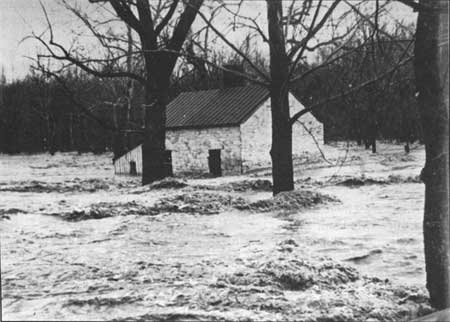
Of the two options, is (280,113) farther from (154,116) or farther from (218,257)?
(218,257)

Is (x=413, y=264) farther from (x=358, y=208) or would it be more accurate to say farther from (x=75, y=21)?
(x=75, y=21)

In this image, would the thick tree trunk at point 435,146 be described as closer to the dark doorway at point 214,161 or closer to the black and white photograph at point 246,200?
Answer: the black and white photograph at point 246,200

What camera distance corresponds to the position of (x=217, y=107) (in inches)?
741

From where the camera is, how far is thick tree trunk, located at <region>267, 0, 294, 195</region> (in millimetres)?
7230

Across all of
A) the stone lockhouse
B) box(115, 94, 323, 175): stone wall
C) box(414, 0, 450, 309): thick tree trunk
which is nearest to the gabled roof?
the stone lockhouse

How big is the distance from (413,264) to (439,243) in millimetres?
944

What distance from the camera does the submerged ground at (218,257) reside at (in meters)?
3.82

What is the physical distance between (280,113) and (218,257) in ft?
11.4

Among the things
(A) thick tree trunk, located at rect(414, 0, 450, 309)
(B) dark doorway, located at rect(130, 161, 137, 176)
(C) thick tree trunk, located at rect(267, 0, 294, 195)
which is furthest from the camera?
(B) dark doorway, located at rect(130, 161, 137, 176)

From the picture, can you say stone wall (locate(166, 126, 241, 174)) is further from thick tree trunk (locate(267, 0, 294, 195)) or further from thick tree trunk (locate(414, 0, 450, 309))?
thick tree trunk (locate(414, 0, 450, 309))

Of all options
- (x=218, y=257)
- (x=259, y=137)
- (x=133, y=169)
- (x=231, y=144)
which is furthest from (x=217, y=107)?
(x=218, y=257)

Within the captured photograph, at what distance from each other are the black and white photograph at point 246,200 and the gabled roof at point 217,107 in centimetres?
728

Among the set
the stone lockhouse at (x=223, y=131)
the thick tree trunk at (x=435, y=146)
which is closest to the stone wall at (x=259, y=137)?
the stone lockhouse at (x=223, y=131)

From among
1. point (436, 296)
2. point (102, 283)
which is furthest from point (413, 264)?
point (102, 283)
